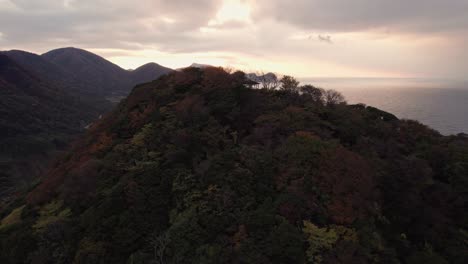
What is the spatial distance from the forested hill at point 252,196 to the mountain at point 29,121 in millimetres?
54160

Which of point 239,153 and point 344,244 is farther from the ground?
point 239,153

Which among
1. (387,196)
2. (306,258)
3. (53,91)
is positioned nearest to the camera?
(306,258)

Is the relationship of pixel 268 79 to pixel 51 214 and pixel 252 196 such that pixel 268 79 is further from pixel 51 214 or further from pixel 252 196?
pixel 51 214

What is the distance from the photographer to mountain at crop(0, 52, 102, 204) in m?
77.1

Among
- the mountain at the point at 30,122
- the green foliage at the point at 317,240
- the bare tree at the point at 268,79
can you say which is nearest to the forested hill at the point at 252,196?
the green foliage at the point at 317,240

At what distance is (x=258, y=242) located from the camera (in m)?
13.3

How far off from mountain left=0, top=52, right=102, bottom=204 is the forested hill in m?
54.2

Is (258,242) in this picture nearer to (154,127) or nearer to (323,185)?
(323,185)

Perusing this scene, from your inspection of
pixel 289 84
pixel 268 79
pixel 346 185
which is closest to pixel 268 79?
pixel 268 79

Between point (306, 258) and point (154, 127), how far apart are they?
54.9 ft

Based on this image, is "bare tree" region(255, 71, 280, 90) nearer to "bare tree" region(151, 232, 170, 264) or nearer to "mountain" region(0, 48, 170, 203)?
"bare tree" region(151, 232, 170, 264)

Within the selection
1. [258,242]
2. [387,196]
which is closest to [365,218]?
[387,196]

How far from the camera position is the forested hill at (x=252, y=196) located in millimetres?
13906

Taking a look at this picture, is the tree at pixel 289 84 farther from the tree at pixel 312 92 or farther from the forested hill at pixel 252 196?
the forested hill at pixel 252 196
